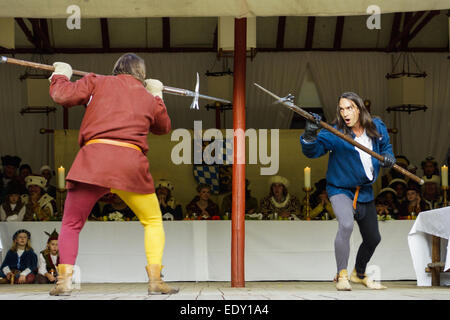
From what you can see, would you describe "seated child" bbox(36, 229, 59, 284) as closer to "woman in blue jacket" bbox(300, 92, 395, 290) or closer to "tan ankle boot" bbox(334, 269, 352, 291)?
"woman in blue jacket" bbox(300, 92, 395, 290)

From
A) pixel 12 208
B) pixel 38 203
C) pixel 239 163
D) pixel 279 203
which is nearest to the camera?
pixel 239 163

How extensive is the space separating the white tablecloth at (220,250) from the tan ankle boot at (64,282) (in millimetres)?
3233

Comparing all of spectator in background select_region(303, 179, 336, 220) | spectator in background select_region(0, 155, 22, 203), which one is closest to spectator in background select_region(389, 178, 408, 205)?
spectator in background select_region(303, 179, 336, 220)

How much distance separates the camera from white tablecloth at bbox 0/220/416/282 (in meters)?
7.31

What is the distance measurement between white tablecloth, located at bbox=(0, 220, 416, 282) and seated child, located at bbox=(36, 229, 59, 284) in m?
0.09

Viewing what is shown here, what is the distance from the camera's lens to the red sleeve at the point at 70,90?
4.07m

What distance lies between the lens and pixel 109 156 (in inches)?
161

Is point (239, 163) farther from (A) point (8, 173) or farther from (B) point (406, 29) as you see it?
(B) point (406, 29)

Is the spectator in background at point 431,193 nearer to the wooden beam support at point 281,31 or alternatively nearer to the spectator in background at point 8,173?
the wooden beam support at point 281,31

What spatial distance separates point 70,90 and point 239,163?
230 cm

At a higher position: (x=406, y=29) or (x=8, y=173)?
(x=406, y=29)

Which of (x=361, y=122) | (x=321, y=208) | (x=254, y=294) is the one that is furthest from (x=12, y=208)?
(x=254, y=294)

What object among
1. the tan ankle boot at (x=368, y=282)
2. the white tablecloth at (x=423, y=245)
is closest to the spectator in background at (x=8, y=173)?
the white tablecloth at (x=423, y=245)
